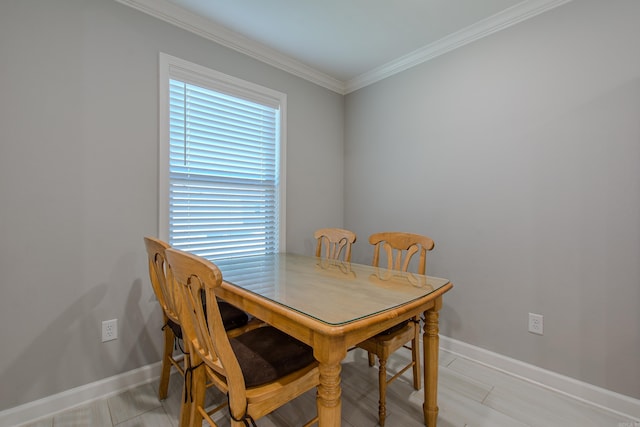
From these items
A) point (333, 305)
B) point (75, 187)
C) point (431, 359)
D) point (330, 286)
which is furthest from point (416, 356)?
point (75, 187)

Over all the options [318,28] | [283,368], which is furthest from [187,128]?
[283,368]

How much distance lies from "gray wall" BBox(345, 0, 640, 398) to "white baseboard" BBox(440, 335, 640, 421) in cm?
4

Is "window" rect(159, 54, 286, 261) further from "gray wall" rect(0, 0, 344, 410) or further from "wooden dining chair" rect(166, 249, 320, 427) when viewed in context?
"wooden dining chair" rect(166, 249, 320, 427)

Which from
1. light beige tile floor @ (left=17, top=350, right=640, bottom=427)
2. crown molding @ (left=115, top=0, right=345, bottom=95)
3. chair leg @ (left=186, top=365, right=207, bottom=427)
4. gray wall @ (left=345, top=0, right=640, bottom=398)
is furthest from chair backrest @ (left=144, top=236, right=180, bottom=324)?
gray wall @ (left=345, top=0, right=640, bottom=398)

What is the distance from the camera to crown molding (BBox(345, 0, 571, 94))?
1.88 metres

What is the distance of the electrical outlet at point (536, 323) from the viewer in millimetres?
1883

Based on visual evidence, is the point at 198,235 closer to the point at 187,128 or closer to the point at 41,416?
the point at 187,128

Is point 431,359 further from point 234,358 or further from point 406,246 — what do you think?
point 234,358

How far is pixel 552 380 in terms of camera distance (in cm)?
182

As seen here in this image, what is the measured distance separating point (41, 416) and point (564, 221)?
10.7ft

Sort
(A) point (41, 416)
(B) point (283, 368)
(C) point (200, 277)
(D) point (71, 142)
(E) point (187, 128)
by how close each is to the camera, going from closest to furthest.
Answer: (C) point (200, 277) < (B) point (283, 368) < (A) point (41, 416) < (D) point (71, 142) < (E) point (187, 128)

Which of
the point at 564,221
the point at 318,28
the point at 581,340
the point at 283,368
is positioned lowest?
the point at 581,340

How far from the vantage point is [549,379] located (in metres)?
1.83

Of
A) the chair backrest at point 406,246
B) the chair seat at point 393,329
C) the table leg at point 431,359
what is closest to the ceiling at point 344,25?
the chair backrest at point 406,246
